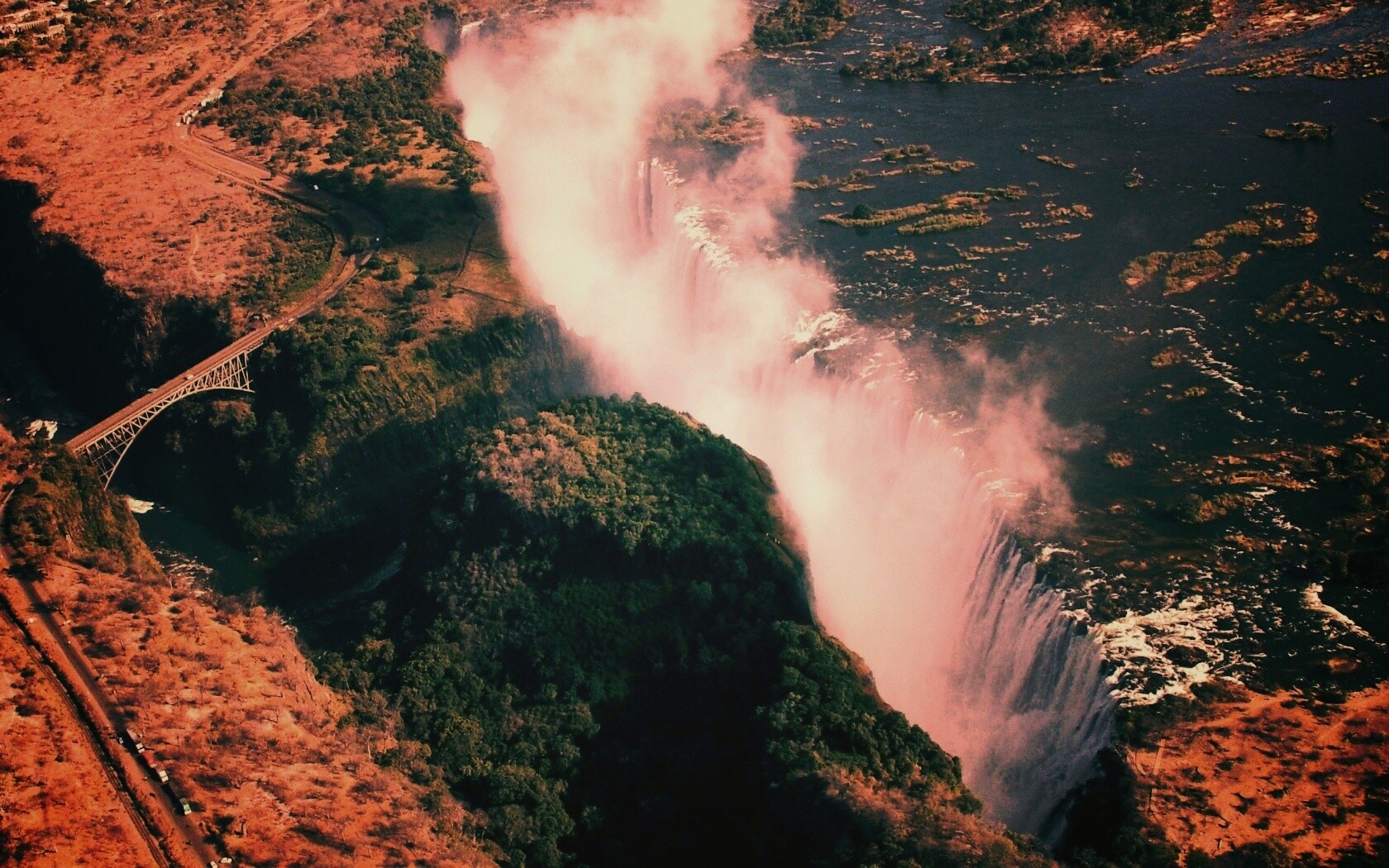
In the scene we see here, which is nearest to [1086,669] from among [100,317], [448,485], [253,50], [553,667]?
[553,667]

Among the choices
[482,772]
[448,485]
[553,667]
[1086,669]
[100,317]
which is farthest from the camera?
[100,317]

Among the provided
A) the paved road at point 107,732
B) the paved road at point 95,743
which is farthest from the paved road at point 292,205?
the paved road at point 95,743

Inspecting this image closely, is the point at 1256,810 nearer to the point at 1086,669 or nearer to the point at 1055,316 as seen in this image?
the point at 1086,669

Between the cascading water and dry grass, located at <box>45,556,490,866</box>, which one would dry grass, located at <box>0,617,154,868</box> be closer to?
dry grass, located at <box>45,556,490,866</box>

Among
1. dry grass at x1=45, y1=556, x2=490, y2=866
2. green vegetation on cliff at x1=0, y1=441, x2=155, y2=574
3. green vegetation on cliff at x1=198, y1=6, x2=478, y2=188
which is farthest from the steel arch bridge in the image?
green vegetation on cliff at x1=198, y1=6, x2=478, y2=188

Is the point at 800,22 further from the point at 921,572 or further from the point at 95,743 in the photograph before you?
the point at 95,743

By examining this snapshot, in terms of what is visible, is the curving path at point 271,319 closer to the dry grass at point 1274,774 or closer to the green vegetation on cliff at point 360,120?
the green vegetation on cliff at point 360,120
